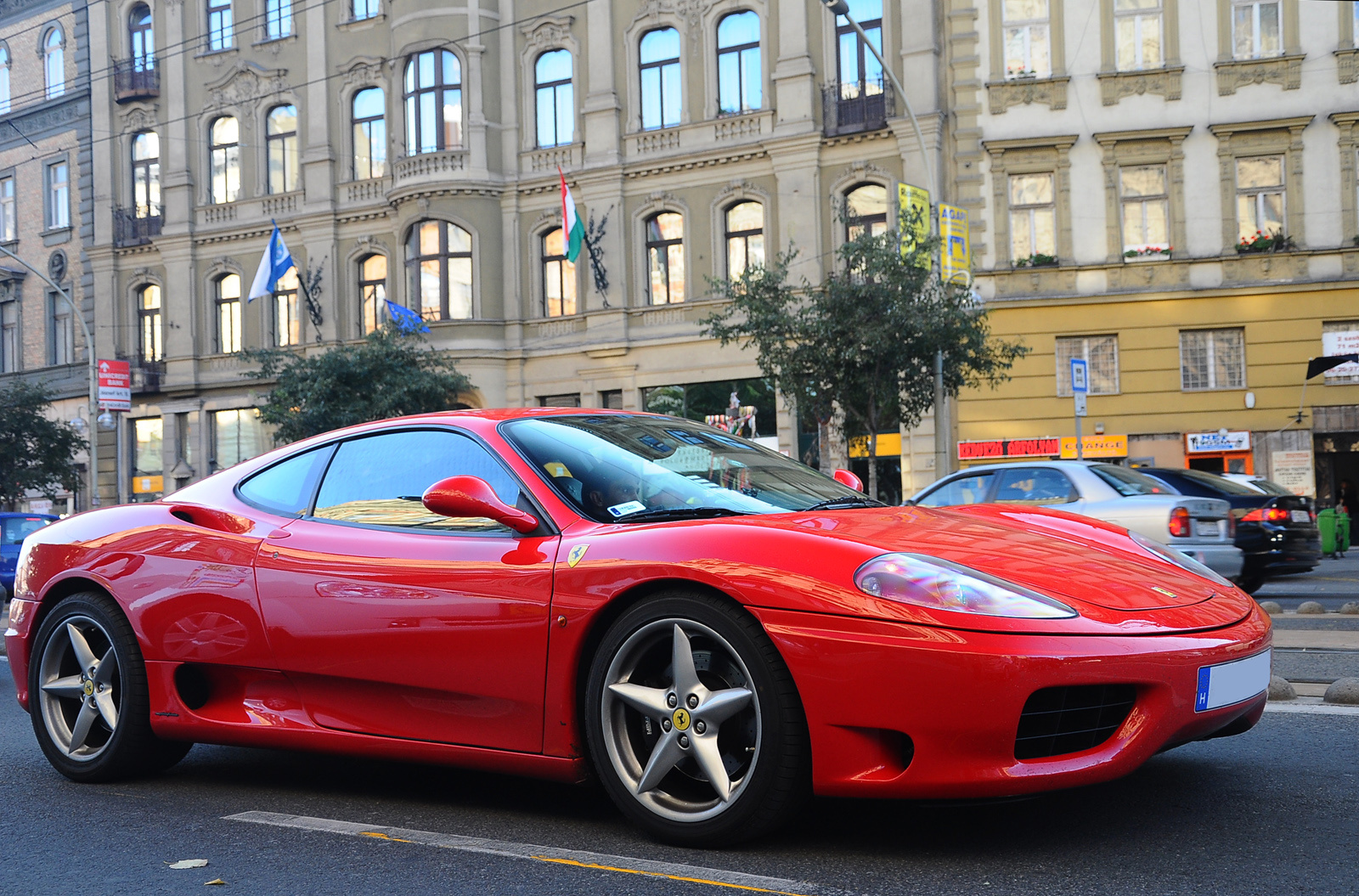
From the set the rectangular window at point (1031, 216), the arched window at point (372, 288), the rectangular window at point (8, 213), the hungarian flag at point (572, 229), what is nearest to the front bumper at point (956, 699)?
the rectangular window at point (1031, 216)

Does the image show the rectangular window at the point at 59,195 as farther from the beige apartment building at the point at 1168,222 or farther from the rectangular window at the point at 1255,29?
the rectangular window at the point at 1255,29

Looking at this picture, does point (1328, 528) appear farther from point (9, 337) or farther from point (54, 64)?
point (9, 337)

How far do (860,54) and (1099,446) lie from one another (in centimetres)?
925

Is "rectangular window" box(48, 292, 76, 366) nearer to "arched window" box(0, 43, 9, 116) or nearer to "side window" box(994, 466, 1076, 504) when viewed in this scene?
"arched window" box(0, 43, 9, 116)

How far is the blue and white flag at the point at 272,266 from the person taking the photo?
29172 millimetres

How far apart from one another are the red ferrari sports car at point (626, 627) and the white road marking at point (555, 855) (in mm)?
162

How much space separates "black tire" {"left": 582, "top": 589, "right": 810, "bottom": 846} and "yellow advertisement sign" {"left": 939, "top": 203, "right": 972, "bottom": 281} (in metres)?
17.8

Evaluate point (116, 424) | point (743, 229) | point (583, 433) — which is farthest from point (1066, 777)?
point (116, 424)

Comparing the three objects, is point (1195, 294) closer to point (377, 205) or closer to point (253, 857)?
point (377, 205)

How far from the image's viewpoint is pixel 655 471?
166 inches

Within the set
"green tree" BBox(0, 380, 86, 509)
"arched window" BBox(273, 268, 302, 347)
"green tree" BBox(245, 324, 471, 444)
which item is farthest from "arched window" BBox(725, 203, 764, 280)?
"green tree" BBox(0, 380, 86, 509)

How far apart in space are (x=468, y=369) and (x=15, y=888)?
26.4 m

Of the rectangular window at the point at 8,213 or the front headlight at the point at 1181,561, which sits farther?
the rectangular window at the point at 8,213

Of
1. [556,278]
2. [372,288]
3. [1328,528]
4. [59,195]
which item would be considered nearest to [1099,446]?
[1328,528]
